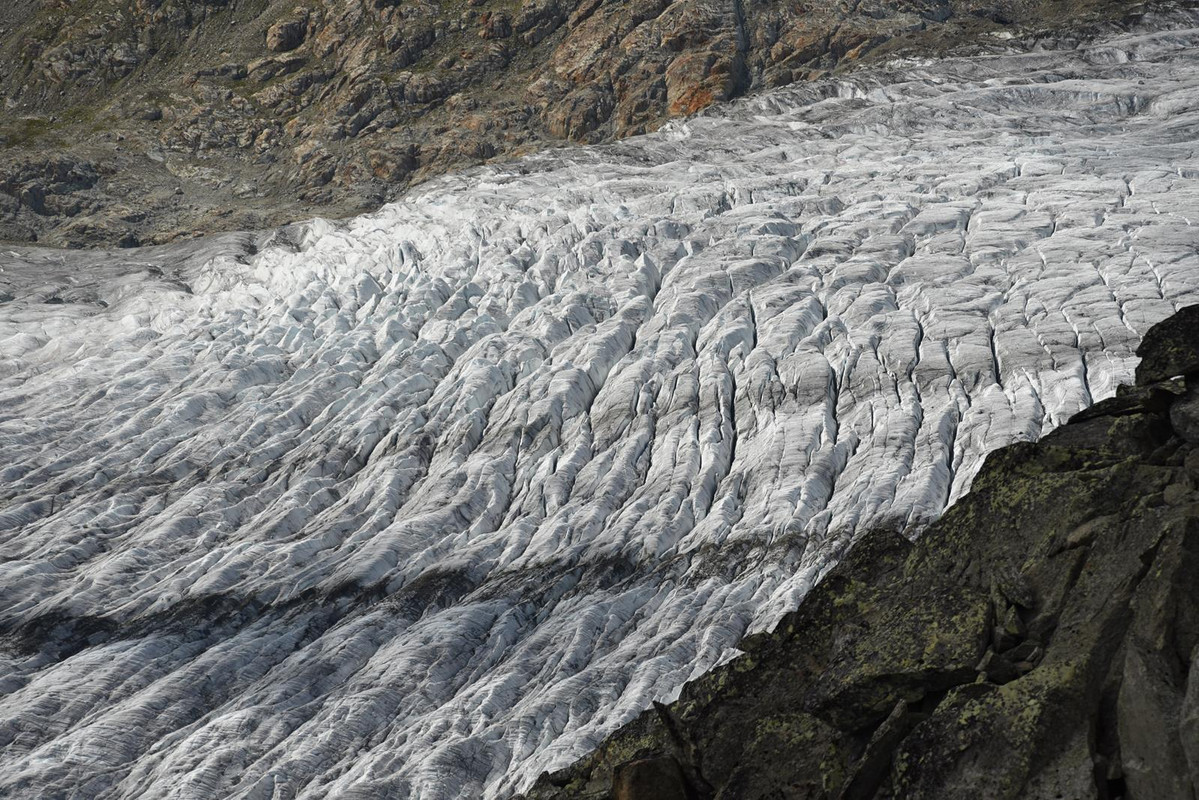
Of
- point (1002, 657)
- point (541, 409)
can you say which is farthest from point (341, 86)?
point (1002, 657)

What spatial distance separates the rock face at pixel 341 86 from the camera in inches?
3748

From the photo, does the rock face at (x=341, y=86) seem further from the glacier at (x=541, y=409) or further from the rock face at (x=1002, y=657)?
the rock face at (x=1002, y=657)

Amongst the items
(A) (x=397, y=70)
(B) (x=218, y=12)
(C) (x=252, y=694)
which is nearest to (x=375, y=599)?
(C) (x=252, y=694)

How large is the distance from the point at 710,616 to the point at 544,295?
24483mm

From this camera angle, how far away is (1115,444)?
13484 millimetres

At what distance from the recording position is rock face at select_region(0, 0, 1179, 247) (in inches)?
3748

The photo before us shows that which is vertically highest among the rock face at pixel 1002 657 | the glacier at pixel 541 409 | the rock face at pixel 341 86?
the rock face at pixel 341 86

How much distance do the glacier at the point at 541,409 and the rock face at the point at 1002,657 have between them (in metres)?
13.8

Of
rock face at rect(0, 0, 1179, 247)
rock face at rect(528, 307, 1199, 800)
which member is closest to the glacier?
rock face at rect(528, 307, 1199, 800)

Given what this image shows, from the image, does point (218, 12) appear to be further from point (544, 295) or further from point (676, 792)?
point (676, 792)

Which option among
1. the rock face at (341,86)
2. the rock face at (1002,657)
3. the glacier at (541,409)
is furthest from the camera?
the rock face at (341,86)

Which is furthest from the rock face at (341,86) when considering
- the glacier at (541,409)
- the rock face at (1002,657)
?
the rock face at (1002,657)

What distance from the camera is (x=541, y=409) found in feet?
140

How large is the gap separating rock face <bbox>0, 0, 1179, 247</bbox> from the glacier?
30.3 m
